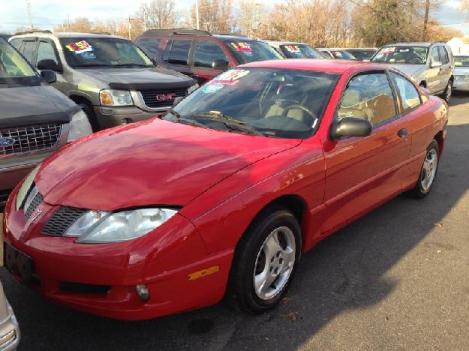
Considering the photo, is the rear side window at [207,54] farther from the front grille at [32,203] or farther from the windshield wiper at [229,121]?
the front grille at [32,203]

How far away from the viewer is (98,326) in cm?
299

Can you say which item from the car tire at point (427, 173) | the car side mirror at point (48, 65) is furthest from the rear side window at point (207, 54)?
the car tire at point (427, 173)

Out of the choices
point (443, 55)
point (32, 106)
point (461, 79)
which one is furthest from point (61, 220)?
point (461, 79)

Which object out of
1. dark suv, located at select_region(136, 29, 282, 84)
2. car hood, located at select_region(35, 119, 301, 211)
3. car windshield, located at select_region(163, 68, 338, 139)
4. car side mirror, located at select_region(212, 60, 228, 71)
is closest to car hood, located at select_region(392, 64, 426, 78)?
dark suv, located at select_region(136, 29, 282, 84)

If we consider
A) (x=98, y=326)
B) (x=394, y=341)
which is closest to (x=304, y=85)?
(x=394, y=341)

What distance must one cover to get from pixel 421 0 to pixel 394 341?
39.6 meters

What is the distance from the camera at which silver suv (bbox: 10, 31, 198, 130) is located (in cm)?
680

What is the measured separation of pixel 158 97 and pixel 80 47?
1.80m

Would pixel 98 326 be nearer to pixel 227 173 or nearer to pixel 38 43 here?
pixel 227 173

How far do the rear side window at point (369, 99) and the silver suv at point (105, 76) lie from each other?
135 inches

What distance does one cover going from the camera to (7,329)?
206 cm

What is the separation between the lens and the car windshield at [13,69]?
5168mm

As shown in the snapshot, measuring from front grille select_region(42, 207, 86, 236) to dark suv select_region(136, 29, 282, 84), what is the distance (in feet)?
22.4

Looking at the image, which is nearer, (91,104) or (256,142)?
(256,142)
